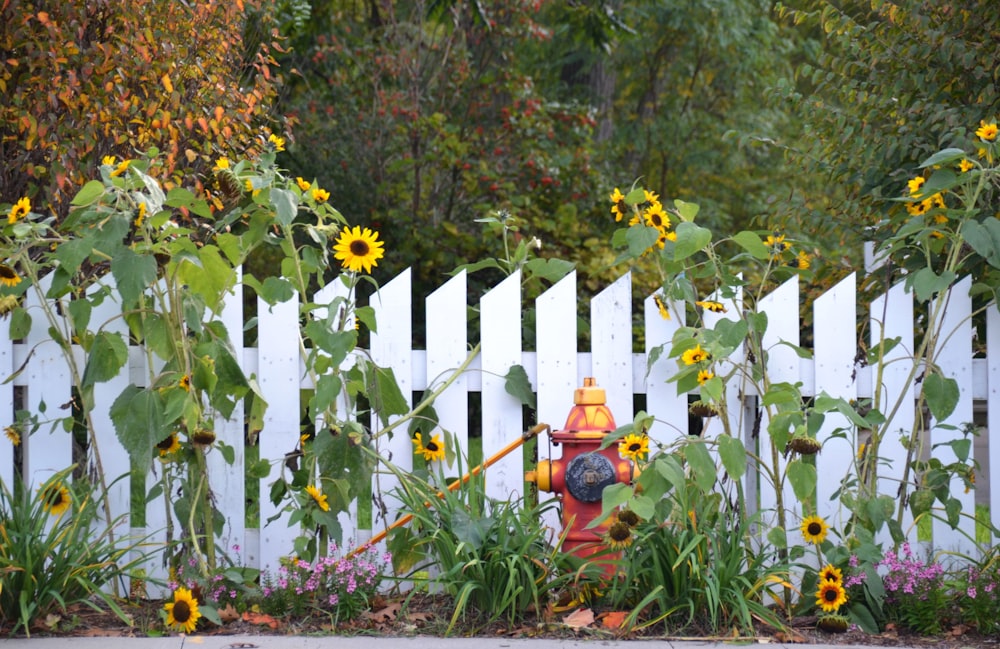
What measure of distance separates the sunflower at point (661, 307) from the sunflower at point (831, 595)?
1.04 m

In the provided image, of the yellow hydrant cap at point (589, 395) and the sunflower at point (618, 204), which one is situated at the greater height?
the sunflower at point (618, 204)

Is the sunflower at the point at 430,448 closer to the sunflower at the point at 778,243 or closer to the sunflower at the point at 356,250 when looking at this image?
the sunflower at the point at 356,250

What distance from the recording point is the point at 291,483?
12.0 ft

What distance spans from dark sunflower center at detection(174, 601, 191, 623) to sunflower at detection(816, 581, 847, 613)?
1.99 m

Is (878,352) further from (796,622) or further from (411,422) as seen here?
Answer: (411,422)

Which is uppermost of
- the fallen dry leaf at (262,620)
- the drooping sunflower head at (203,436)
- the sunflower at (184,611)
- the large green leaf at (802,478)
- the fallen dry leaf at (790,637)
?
the drooping sunflower head at (203,436)

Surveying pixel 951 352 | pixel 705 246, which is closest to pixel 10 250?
pixel 705 246

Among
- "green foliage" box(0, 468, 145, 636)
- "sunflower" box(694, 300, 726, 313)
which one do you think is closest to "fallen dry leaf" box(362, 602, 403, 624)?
"green foliage" box(0, 468, 145, 636)

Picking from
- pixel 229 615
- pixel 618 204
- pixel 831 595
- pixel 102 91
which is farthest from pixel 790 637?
pixel 102 91

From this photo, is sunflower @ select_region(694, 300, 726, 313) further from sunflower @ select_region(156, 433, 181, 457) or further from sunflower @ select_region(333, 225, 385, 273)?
sunflower @ select_region(156, 433, 181, 457)

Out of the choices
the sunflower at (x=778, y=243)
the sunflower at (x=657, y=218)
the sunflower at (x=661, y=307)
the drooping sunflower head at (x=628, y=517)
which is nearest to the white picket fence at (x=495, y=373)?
the sunflower at (x=661, y=307)

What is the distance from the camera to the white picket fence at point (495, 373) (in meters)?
3.70

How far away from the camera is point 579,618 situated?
3.30m

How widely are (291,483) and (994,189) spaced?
2.83 metres
